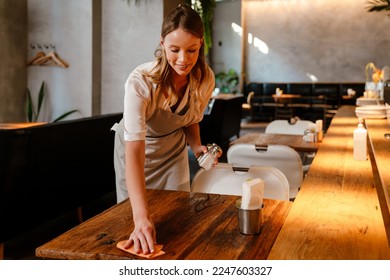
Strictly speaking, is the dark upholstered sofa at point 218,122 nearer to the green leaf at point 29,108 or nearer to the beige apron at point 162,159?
the green leaf at point 29,108

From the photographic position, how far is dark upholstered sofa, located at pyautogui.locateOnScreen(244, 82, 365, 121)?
12227 millimetres

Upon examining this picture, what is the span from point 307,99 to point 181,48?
11.8 metres

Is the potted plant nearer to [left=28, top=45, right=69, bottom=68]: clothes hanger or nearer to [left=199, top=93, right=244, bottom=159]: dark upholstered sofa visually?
[left=199, top=93, right=244, bottom=159]: dark upholstered sofa

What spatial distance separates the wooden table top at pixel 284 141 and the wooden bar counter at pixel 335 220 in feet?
3.42

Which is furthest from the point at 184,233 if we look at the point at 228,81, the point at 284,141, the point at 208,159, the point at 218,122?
the point at 228,81

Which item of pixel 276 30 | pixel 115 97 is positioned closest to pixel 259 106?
pixel 276 30

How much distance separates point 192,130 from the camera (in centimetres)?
202

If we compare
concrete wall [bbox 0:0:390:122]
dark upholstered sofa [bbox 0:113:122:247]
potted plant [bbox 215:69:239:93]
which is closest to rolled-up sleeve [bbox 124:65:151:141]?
dark upholstered sofa [bbox 0:113:122:247]

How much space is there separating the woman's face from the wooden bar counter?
55cm

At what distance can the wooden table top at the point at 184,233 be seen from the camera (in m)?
1.19

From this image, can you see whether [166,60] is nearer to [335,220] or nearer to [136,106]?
[136,106]
